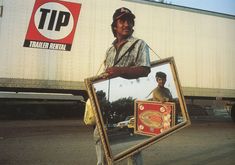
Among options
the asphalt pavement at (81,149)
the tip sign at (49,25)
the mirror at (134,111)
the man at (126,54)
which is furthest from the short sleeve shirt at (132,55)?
the tip sign at (49,25)

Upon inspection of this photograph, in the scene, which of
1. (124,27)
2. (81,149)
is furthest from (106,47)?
(124,27)

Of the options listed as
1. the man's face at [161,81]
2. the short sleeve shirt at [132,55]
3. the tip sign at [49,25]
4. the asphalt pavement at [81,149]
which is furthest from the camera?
the tip sign at [49,25]

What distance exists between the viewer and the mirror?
11.0 feet

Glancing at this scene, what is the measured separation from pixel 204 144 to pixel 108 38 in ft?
17.9

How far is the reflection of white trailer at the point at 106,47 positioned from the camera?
11930 millimetres

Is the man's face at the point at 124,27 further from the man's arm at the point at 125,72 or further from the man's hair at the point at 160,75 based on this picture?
the man's hair at the point at 160,75

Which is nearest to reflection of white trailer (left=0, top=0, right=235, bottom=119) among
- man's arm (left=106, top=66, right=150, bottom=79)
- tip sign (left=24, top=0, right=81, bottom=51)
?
tip sign (left=24, top=0, right=81, bottom=51)

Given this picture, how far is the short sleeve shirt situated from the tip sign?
8.72m

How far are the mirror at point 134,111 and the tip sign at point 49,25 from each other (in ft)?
29.0

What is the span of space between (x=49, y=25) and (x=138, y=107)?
896 cm

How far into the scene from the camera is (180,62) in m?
14.6

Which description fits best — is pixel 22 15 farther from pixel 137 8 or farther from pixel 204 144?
pixel 204 144

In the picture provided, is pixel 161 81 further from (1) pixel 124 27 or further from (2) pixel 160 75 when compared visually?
(1) pixel 124 27

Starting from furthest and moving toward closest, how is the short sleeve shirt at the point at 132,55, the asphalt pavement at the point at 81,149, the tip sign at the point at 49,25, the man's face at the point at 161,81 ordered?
the tip sign at the point at 49,25
the asphalt pavement at the point at 81,149
the man's face at the point at 161,81
the short sleeve shirt at the point at 132,55
